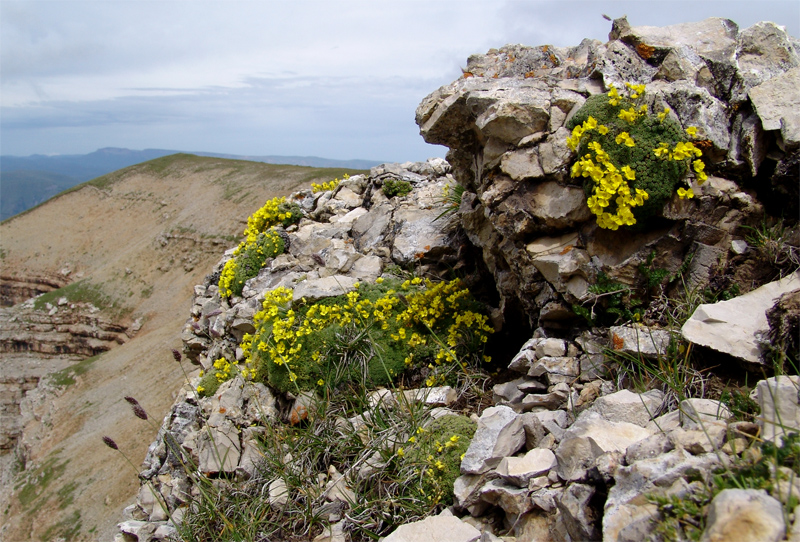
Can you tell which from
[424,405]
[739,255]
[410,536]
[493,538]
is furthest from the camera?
[424,405]

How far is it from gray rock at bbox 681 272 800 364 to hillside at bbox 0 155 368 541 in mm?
12193

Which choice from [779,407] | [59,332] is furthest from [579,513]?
[59,332]

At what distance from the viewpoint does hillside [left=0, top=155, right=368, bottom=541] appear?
579 inches

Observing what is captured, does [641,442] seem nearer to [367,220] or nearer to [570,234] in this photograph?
[570,234]

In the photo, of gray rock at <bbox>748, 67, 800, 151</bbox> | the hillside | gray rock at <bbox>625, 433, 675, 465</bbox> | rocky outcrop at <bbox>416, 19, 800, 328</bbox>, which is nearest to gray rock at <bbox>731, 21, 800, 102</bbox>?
rocky outcrop at <bbox>416, 19, 800, 328</bbox>

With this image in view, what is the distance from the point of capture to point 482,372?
5535 mm

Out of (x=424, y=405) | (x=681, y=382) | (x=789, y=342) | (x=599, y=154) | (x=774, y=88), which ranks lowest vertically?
(x=424, y=405)

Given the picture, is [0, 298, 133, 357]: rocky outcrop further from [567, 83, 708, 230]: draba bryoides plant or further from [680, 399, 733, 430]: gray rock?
[680, 399, 733, 430]: gray rock

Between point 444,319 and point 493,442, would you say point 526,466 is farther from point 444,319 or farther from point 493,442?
point 444,319

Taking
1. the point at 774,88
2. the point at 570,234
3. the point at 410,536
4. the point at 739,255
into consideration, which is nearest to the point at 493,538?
the point at 410,536

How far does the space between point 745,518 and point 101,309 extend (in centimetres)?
3520

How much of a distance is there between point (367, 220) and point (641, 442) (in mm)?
6119

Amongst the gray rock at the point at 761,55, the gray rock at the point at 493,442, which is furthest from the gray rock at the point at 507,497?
the gray rock at the point at 761,55

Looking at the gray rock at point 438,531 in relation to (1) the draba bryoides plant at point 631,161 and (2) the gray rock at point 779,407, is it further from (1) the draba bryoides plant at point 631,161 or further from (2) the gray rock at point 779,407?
(1) the draba bryoides plant at point 631,161
